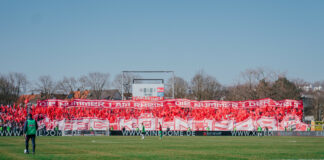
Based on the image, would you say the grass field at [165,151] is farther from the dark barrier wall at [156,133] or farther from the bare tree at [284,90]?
the bare tree at [284,90]

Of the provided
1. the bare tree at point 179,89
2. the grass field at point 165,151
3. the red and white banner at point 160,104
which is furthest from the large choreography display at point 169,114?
the bare tree at point 179,89

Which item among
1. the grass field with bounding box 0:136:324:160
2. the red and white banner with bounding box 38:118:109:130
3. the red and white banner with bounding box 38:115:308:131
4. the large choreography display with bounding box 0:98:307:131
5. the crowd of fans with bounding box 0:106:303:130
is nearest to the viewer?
the grass field with bounding box 0:136:324:160

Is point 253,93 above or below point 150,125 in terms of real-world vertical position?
above

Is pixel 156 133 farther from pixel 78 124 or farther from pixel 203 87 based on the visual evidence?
pixel 203 87

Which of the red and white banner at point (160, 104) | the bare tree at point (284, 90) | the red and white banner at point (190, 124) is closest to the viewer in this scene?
the red and white banner at point (190, 124)

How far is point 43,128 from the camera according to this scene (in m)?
54.5

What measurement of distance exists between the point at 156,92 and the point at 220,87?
63.7 metres

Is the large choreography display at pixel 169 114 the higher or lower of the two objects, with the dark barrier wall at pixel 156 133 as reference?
higher

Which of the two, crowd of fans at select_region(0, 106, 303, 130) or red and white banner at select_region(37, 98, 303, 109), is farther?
red and white banner at select_region(37, 98, 303, 109)

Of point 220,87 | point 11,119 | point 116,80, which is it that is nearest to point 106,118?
point 11,119

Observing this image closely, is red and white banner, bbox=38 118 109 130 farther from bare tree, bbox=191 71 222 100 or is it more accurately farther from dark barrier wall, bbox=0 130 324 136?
bare tree, bbox=191 71 222 100

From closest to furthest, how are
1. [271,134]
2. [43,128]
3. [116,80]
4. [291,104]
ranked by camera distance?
1. [43,128]
2. [271,134]
3. [291,104]
4. [116,80]

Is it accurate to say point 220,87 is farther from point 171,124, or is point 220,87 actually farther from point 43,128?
point 43,128

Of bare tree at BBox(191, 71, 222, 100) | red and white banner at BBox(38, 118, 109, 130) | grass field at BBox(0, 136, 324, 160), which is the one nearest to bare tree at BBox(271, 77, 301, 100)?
bare tree at BBox(191, 71, 222, 100)
